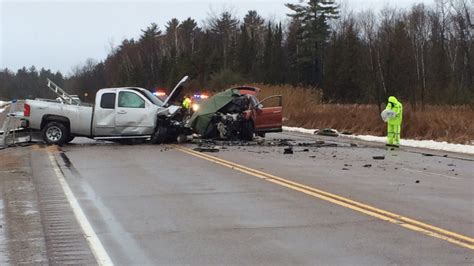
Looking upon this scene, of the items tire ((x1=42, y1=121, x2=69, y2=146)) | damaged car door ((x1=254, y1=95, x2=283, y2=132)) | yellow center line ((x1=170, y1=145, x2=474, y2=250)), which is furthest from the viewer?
damaged car door ((x1=254, y1=95, x2=283, y2=132))

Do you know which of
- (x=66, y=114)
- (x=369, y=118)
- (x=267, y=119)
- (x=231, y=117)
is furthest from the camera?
(x=369, y=118)

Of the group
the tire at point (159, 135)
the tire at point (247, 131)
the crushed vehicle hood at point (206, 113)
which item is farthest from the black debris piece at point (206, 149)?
the tire at point (247, 131)

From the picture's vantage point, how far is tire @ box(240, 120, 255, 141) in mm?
21016

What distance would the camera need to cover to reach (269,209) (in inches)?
321

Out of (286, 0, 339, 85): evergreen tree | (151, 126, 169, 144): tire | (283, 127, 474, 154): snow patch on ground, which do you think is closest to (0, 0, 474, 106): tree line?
(286, 0, 339, 85): evergreen tree

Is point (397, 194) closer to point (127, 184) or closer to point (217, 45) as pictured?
point (127, 184)

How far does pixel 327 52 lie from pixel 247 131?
64629 millimetres

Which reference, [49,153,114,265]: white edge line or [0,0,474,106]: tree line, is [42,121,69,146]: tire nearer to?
[49,153,114,265]: white edge line

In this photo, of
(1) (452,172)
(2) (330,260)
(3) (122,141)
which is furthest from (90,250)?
(3) (122,141)

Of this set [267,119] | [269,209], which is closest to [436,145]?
[267,119]

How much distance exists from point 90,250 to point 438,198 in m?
5.70

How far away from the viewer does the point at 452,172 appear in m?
13.2

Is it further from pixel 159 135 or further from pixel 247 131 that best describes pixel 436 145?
pixel 159 135

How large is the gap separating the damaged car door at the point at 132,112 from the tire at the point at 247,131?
3634 mm
